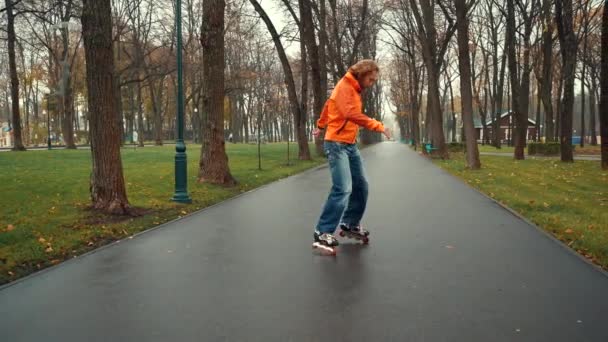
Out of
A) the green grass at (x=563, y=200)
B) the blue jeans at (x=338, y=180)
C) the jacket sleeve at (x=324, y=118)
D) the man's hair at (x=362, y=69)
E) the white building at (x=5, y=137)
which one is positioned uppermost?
the white building at (x=5, y=137)

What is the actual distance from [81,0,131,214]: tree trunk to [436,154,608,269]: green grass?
635cm

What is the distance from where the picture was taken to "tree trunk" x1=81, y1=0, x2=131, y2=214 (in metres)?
7.64

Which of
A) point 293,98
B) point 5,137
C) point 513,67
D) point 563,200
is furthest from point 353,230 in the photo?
point 5,137

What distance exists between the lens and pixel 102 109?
7734 mm

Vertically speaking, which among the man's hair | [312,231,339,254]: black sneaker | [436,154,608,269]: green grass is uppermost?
the man's hair

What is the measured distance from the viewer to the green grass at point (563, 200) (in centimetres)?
592

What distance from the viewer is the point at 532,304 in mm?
3686

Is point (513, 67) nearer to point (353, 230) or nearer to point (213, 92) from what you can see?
point (213, 92)

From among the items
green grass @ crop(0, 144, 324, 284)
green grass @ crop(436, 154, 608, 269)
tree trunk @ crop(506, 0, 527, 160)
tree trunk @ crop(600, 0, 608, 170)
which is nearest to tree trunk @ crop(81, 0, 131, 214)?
green grass @ crop(0, 144, 324, 284)

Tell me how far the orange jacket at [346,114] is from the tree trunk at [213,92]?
6917 millimetres

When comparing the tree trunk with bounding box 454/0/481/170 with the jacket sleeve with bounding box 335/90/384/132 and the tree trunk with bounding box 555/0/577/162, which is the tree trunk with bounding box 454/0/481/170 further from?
the jacket sleeve with bounding box 335/90/384/132

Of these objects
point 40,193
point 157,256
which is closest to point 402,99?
point 40,193

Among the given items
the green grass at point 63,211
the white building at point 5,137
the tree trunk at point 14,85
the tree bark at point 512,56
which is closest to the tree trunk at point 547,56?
the tree bark at point 512,56

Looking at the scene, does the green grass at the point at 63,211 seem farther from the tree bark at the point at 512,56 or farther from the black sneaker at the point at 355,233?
the tree bark at the point at 512,56
